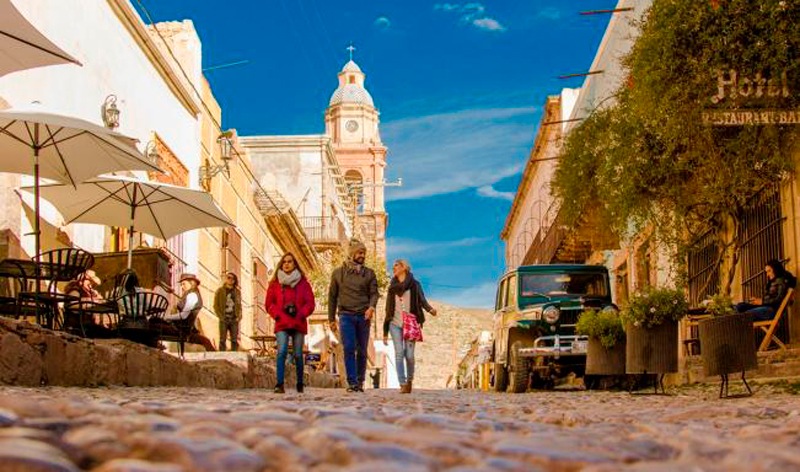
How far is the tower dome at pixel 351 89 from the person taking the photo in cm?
9294

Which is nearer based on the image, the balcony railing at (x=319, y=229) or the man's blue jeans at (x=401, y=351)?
the man's blue jeans at (x=401, y=351)

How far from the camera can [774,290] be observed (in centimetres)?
1161

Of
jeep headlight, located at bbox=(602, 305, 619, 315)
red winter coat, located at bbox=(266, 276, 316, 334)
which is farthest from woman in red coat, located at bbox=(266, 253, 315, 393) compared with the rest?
jeep headlight, located at bbox=(602, 305, 619, 315)

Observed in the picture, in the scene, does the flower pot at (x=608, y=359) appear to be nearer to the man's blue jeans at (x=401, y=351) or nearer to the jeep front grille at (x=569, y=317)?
the man's blue jeans at (x=401, y=351)

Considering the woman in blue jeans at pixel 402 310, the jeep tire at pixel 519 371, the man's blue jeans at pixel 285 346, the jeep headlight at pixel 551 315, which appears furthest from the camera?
the jeep headlight at pixel 551 315

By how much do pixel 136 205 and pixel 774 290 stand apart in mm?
7305

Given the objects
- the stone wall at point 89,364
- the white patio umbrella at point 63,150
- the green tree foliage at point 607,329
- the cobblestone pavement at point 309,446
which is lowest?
the cobblestone pavement at point 309,446

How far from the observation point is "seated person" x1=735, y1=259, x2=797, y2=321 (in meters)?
11.5

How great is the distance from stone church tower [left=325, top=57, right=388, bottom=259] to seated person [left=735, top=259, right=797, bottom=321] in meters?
68.3

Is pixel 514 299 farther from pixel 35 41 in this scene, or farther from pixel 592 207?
pixel 35 41

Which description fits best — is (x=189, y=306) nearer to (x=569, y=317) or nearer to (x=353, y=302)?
(x=353, y=302)

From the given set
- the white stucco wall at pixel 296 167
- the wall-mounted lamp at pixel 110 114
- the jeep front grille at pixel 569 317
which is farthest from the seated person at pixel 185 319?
the white stucco wall at pixel 296 167

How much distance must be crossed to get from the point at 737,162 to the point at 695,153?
46cm

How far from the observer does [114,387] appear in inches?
358
